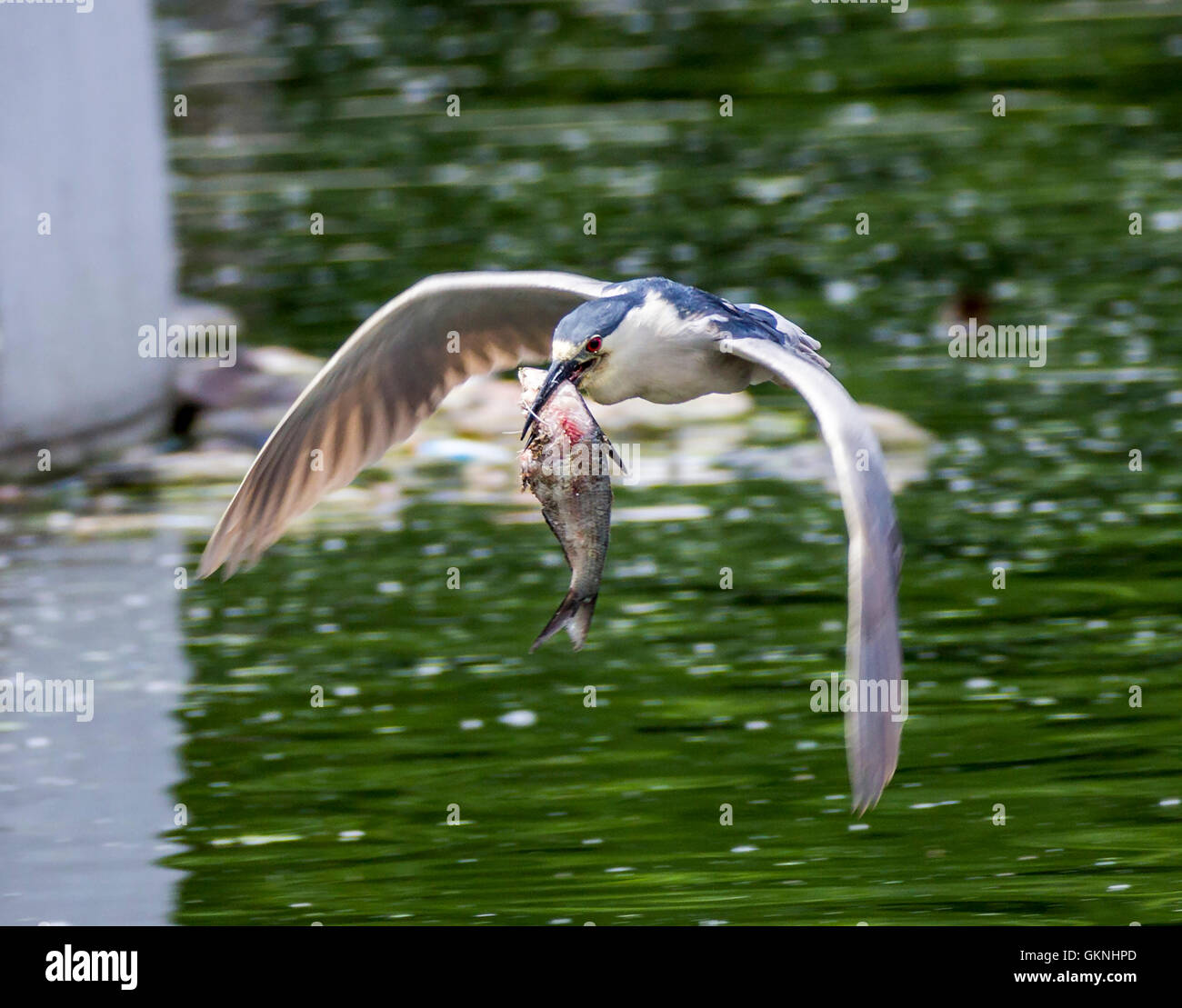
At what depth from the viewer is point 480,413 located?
16.5 metres

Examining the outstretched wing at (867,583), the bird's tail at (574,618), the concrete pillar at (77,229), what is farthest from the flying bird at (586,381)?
the concrete pillar at (77,229)

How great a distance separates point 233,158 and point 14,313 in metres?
10.4

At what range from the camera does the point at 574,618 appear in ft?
24.0

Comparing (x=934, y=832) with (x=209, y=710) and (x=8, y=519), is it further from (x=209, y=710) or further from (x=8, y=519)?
(x=8, y=519)

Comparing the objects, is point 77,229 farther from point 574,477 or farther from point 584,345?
point 574,477

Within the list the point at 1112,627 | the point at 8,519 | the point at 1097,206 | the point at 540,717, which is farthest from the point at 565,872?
the point at 1097,206

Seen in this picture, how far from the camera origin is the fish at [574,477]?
24.8 feet

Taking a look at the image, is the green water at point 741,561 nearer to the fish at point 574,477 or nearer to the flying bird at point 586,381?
the flying bird at point 586,381

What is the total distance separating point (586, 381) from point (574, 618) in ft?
2.95

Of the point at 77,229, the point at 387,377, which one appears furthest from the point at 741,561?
the point at 77,229

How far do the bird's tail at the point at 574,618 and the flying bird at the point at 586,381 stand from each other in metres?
0.59

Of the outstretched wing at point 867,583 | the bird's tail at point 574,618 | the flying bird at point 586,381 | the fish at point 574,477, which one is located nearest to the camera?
the outstretched wing at point 867,583

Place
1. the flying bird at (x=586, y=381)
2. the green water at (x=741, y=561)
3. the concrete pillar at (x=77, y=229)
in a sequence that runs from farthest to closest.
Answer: the concrete pillar at (x=77, y=229)
the green water at (x=741, y=561)
the flying bird at (x=586, y=381)

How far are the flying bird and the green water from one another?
154 cm
